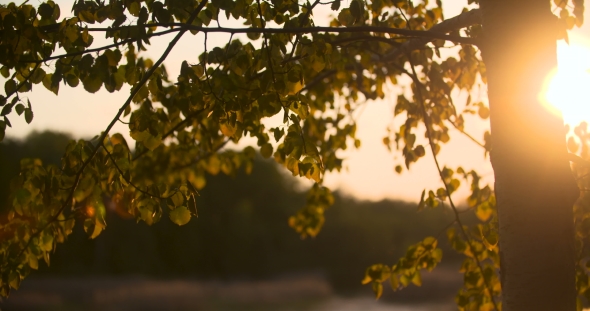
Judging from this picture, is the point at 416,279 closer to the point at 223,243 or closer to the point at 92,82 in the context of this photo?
the point at 92,82

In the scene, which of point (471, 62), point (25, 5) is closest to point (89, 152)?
point (25, 5)

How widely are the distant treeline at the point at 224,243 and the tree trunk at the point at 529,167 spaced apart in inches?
672

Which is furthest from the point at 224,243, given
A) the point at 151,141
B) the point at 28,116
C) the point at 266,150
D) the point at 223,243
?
the point at 151,141

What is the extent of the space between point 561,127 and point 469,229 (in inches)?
66.3

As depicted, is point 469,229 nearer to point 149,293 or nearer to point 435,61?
point 435,61

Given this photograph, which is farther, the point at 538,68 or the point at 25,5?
the point at 25,5

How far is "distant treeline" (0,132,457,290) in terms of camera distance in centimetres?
2042

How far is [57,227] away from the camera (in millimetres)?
3131

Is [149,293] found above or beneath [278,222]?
beneath

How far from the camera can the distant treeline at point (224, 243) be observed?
20422 millimetres

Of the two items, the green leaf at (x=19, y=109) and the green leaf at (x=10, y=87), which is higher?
the green leaf at (x=10, y=87)

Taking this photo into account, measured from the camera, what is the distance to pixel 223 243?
22297 millimetres

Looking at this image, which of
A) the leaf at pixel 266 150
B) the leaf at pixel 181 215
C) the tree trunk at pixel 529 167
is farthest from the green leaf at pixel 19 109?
the tree trunk at pixel 529 167

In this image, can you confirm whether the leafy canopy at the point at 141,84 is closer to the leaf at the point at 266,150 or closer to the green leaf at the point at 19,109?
the green leaf at the point at 19,109
